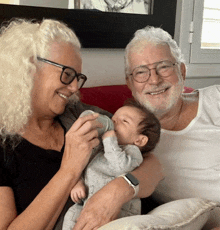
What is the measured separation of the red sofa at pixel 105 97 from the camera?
79.4 inches

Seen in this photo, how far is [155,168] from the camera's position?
1646mm

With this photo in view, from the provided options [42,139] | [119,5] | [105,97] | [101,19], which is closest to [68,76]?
[42,139]

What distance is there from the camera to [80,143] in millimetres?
1432

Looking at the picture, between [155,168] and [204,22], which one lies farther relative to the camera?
[204,22]

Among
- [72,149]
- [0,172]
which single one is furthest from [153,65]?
[0,172]

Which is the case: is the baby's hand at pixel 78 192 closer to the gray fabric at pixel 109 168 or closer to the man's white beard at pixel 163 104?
the gray fabric at pixel 109 168

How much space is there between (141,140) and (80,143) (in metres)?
0.29

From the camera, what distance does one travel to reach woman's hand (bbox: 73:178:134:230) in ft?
4.38

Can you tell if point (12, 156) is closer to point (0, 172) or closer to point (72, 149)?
point (0, 172)

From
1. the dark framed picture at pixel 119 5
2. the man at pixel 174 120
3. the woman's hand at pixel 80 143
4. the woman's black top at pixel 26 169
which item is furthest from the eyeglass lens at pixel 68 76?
the dark framed picture at pixel 119 5

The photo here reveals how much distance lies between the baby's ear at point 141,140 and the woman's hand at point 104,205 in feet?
0.68

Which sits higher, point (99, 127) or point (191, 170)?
point (99, 127)

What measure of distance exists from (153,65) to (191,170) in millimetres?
638

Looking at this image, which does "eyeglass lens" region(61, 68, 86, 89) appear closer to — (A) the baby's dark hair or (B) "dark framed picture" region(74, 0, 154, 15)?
(A) the baby's dark hair
